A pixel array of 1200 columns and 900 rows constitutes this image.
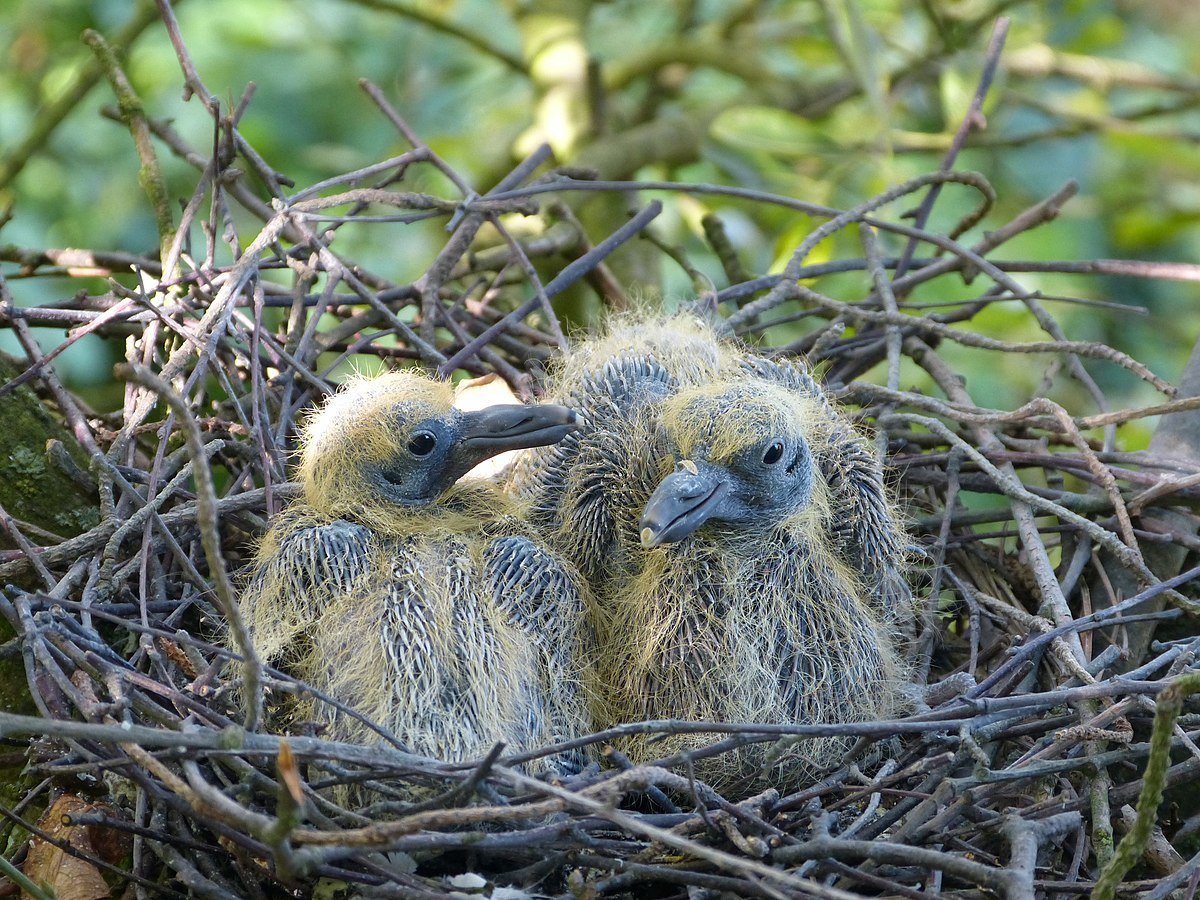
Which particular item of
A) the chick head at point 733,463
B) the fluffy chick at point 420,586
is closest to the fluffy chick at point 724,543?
the chick head at point 733,463

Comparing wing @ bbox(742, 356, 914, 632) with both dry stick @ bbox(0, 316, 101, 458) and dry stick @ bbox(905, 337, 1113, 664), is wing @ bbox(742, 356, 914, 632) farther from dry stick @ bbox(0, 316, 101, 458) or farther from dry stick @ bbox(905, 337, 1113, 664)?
dry stick @ bbox(0, 316, 101, 458)

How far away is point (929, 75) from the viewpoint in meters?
3.53

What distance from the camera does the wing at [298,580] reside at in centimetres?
169

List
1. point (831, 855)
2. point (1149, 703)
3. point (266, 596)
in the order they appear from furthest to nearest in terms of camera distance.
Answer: point (266, 596)
point (1149, 703)
point (831, 855)

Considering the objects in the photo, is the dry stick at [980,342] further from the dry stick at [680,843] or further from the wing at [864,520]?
the dry stick at [680,843]

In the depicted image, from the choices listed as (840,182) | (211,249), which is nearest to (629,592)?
(211,249)

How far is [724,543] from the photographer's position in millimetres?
1926

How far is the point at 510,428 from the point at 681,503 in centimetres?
31

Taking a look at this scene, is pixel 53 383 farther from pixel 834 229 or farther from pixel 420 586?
pixel 834 229

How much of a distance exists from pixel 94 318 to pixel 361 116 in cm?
225

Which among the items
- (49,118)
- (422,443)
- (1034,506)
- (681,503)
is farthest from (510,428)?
(49,118)

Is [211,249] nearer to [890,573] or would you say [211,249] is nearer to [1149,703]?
[890,573]

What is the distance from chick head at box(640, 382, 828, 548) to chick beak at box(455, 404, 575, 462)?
0.19m

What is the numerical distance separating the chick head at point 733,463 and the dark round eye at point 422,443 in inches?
14.9
